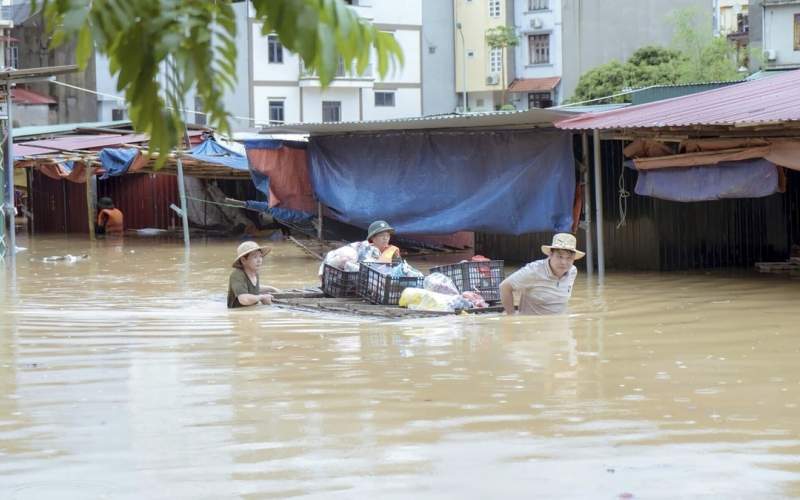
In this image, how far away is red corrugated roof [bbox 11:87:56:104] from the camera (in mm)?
48844

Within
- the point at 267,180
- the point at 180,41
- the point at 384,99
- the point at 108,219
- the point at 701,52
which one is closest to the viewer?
the point at 180,41

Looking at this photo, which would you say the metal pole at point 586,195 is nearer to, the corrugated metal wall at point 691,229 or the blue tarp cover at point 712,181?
the corrugated metal wall at point 691,229

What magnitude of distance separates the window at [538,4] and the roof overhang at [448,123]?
129ft

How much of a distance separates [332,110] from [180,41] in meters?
54.5

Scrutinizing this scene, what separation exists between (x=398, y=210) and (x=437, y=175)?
103 cm

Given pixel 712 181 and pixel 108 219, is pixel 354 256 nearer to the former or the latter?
pixel 712 181

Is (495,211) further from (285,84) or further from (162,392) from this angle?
(285,84)

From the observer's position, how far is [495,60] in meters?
59.9

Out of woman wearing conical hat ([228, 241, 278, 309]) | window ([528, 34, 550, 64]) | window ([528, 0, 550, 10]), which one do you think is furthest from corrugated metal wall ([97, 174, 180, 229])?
window ([528, 0, 550, 10])

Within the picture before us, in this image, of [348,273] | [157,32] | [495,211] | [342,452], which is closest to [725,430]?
[342,452]

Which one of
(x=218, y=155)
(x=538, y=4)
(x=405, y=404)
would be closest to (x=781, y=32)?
(x=538, y=4)

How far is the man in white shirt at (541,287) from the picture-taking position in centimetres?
1053

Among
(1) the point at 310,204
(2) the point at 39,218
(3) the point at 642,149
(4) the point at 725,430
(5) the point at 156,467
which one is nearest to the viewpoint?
A: (5) the point at 156,467

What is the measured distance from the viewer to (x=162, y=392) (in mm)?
7918
